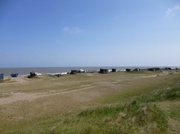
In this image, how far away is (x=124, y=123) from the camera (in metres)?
8.80

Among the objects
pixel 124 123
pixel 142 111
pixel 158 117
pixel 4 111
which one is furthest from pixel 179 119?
pixel 4 111

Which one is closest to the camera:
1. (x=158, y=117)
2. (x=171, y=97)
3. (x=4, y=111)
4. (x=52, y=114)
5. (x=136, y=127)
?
(x=136, y=127)

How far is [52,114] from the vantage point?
17406 millimetres

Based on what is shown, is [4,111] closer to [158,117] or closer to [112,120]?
[112,120]

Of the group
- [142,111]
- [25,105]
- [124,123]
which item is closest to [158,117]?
[142,111]

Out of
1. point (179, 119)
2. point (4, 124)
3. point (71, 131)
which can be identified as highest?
point (179, 119)

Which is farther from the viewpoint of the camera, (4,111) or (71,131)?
(4,111)

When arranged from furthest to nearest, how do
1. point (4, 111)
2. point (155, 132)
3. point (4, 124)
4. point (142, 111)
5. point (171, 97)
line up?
point (4, 111) < point (4, 124) < point (171, 97) < point (142, 111) < point (155, 132)

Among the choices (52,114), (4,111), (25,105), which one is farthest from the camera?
(25,105)

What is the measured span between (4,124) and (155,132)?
1153cm

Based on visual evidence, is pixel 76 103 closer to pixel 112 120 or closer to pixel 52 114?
pixel 52 114

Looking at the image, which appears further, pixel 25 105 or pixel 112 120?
pixel 25 105

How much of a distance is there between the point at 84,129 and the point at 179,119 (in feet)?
13.4

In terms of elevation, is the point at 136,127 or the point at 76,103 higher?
the point at 136,127
